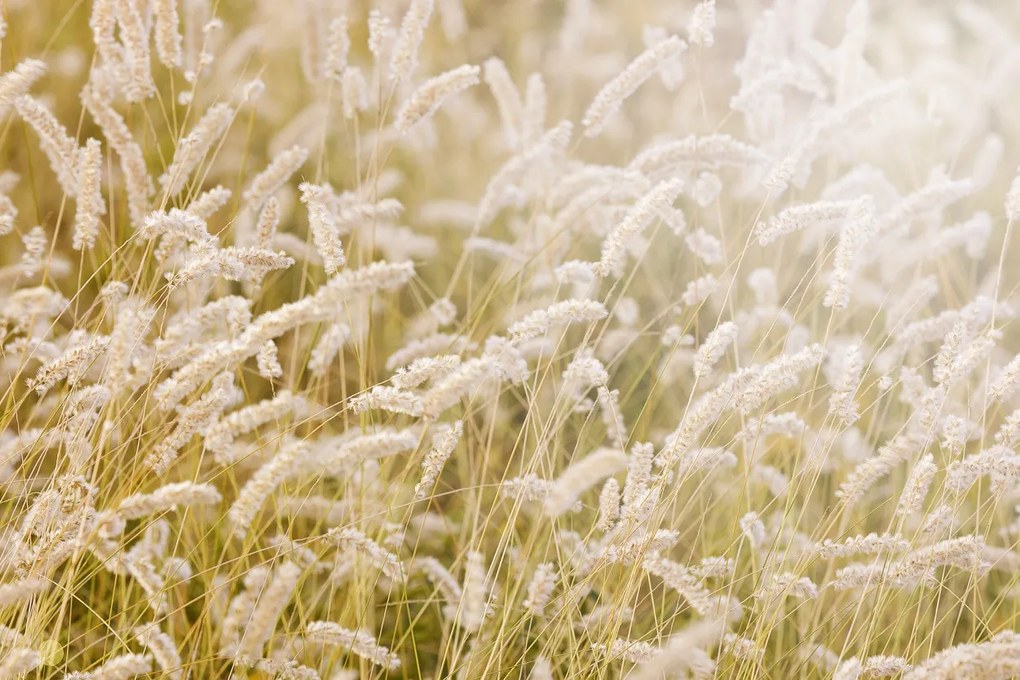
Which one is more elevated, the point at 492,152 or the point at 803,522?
the point at 492,152

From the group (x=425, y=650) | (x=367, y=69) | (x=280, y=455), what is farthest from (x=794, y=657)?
(x=367, y=69)

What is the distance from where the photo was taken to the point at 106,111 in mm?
1550

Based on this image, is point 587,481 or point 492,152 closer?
point 587,481

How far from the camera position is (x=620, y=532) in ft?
3.88

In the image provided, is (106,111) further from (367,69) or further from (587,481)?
(367,69)

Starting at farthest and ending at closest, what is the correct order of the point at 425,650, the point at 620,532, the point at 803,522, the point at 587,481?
the point at 803,522, the point at 425,650, the point at 620,532, the point at 587,481

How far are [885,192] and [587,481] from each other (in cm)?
136

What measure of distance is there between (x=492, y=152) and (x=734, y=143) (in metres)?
1.54

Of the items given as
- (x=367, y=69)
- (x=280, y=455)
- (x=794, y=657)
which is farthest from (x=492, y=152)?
(x=280, y=455)

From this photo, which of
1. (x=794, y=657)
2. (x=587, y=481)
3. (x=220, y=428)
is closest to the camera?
(x=587, y=481)

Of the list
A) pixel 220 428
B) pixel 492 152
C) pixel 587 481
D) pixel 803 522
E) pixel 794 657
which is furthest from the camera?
pixel 492 152

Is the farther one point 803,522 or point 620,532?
point 803,522

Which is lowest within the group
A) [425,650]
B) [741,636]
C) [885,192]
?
[425,650]

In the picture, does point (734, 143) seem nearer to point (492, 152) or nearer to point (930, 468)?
point (930, 468)
